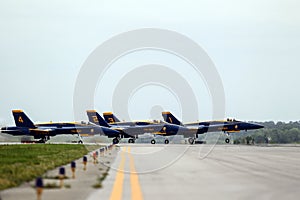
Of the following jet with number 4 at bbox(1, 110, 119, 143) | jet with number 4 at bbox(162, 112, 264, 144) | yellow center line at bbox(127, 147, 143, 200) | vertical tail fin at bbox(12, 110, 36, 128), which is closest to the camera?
yellow center line at bbox(127, 147, 143, 200)

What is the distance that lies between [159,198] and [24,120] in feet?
259

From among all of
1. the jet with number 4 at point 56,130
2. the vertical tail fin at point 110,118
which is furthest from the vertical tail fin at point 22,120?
the vertical tail fin at point 110,118

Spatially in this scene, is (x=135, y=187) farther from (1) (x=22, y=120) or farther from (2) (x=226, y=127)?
(1) (x=22, y=120)

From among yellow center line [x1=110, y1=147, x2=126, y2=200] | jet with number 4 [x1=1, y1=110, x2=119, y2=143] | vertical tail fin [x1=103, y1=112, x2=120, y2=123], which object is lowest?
yellow center line [x1=110, y1=147, x2=126, y2=200]

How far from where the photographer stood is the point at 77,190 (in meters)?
16.7

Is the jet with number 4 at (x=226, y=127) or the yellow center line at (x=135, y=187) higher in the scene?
the jet with number 4 at (x=226, y=127)

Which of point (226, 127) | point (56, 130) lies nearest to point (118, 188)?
point (226, 127)

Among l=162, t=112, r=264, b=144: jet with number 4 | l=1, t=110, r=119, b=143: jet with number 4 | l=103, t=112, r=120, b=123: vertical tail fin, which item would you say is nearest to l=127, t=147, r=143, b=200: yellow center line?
l=162, t=112, r=264, b=144: jet with number 4

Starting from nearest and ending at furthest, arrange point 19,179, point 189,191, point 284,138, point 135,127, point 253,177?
point 189,191 → point 19,179 → point 253,177 → point 135,127 → point 284,138

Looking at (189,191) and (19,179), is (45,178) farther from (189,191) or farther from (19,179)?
(189,191)

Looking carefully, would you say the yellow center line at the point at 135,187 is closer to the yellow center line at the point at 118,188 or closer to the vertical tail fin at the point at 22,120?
the yellow center line at the point at 118,188

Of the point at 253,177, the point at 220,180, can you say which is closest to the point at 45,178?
the point at 220,180

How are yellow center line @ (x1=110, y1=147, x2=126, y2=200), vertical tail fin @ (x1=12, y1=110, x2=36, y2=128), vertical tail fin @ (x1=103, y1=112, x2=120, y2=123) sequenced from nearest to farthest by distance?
yellow center line @ (x1=110, y1=147, x2=126, y2=200)
vertical tail fin @ (x1=12, y1=110, x2=36, y2=128)
vertical tail fin @ (x1=103, y1=112, x2=120, y2=123)

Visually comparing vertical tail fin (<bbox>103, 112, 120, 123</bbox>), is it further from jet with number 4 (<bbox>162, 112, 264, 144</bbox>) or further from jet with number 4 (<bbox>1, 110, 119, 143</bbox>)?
jet with number 4 (<bbox>162, 112, 264, 144</bbox>)
